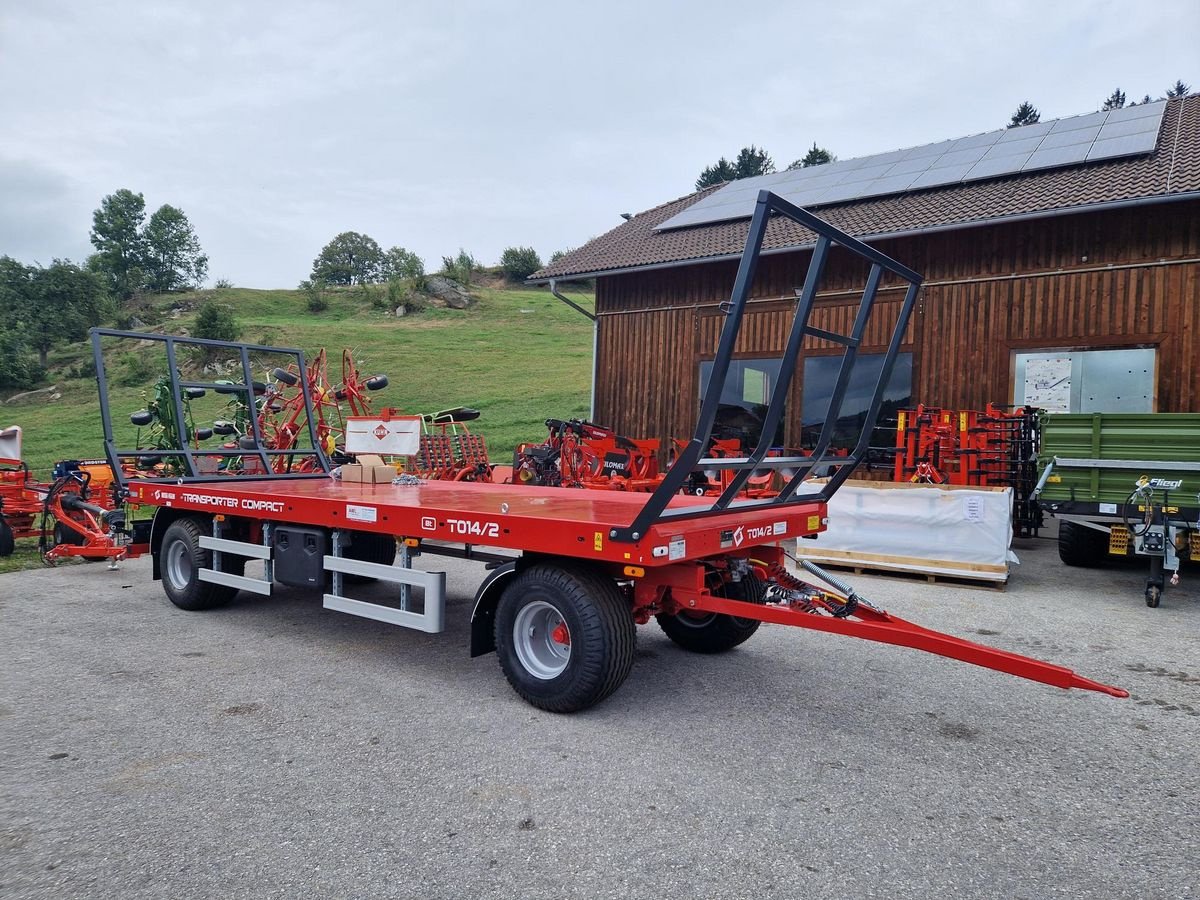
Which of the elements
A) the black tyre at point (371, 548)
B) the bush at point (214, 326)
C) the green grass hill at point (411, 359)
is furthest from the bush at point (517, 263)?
the black tyre at point (371, 548)

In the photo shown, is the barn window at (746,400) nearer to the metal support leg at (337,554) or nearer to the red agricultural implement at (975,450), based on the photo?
the red agricultural implement at (975,450)

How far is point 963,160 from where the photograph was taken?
13133 millimetres

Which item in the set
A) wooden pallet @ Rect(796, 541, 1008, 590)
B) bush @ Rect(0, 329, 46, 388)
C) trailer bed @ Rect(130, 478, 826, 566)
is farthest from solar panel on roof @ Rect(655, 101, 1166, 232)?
bush @ Rect(0, 329, 46, 388)

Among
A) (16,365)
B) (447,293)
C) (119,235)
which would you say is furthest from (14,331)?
(119,235)

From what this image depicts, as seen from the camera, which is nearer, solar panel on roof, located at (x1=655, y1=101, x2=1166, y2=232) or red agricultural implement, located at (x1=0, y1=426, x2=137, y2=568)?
red agricultural implement, located at (x1=0, y1=426, x2=137, y2=568)

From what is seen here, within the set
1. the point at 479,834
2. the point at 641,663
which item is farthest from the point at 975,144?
the point at 479,834

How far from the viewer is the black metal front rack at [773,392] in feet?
11.1

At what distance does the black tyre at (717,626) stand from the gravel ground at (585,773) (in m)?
0.19

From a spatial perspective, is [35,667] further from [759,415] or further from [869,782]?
[759,415]

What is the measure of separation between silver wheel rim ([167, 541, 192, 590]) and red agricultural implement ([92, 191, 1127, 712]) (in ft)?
1.15

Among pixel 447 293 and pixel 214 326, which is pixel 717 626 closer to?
pixel 214 326

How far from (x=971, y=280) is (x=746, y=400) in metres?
3.87

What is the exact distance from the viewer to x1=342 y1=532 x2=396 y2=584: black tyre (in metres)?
5.62

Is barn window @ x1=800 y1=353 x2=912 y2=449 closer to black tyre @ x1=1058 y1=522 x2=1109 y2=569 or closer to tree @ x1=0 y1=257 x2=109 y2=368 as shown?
black tyre @ x1=1058 y1=522 x2=1109 y2=569
